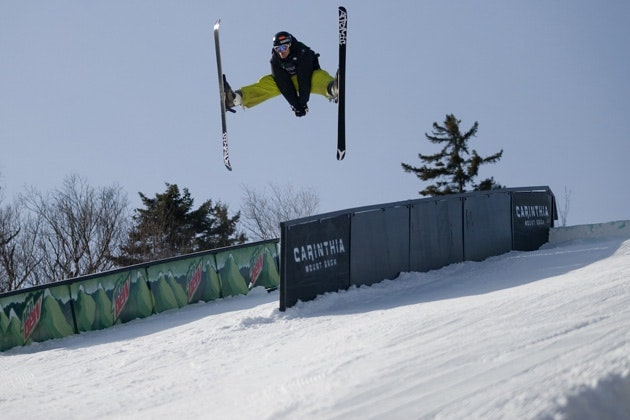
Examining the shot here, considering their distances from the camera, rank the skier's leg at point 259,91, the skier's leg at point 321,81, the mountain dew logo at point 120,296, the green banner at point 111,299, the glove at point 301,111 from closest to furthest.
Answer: the skier's leg at point 321,81 → the glove at point 301,111 → the skier's leg at point 259,91 → the green banner at point 111,299 → the mountain dew logo at point 120,296

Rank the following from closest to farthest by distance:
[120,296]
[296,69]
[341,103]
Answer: [296,69], [341,103], [120,296]

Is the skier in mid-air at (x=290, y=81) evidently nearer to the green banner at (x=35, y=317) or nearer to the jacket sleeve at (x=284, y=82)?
the jacket sleeve at (x=284, y=82)

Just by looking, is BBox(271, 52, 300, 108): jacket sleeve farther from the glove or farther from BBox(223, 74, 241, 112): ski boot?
BBox(223, 74, 241, 112): ski boot

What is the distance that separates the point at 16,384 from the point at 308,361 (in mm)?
4641

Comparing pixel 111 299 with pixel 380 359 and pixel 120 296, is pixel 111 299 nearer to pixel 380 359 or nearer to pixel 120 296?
pixel 120 296

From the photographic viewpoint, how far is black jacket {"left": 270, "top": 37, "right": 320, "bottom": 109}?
35.3 ft

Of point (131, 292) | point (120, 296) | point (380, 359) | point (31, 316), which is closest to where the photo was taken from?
point (380, 359)

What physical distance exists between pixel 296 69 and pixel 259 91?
1156mm

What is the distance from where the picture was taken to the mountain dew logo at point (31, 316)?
1485cm

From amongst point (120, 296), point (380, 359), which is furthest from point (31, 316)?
point (380, 359)

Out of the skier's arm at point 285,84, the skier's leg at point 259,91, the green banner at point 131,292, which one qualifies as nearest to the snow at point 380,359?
the green banner at point 131,292

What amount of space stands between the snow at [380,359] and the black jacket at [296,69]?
325 centimetres

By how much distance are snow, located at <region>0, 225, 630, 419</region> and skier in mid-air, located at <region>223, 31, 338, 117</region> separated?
10.6 ft

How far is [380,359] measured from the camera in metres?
7.33
